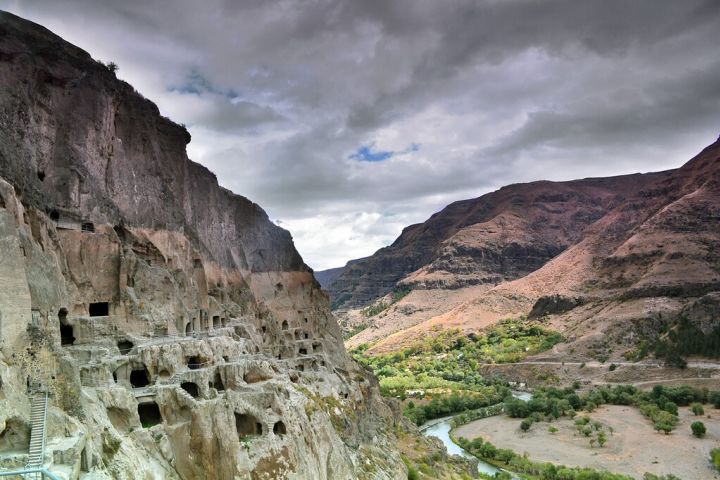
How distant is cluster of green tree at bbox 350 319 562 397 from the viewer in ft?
354

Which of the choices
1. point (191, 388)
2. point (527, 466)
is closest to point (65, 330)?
point (191, 388)

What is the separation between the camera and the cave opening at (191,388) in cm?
2727

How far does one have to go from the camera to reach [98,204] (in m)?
34.8

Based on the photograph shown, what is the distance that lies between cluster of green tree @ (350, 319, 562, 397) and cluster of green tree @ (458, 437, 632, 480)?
2745cm

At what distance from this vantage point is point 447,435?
78.2 metres

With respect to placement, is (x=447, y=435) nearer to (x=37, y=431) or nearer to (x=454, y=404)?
(x=454, y=404)

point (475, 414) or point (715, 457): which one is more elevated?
point (475, 414)

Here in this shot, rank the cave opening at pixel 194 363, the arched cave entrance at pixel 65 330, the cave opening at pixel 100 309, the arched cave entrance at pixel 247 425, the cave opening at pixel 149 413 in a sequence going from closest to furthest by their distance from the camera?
the cave opening at pixel 149 413 < the arched cave entrance at pixel 247 425 < the arched cave entrance at pixel 65 330 < the cave opening at pixel 194 363 < the cave opening at pixel 100 309

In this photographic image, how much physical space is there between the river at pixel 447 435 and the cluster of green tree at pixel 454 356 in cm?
1168

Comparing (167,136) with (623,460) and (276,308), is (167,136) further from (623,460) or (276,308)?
(623,460)

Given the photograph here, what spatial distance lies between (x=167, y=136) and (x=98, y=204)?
443 inches

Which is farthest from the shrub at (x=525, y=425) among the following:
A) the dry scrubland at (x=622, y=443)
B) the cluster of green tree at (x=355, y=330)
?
the cluster of green tree at (x=355, y=330)

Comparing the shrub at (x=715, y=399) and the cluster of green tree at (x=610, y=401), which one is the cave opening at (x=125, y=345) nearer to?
the cluster of green tree at (x=610, y=401)

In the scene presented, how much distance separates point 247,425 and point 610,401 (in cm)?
7675
